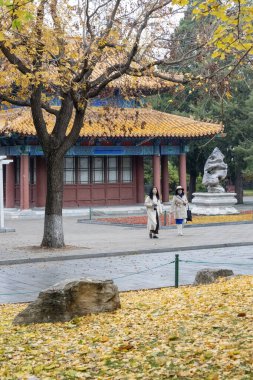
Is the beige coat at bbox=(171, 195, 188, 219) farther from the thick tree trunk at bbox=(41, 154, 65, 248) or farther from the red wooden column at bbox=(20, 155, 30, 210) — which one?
the red wooden column at bbox=(20, 155, 30, 210)

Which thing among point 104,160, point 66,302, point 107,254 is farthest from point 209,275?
point 104,160

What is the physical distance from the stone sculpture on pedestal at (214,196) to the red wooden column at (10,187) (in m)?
9.70

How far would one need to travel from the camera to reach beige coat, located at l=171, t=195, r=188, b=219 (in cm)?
2220

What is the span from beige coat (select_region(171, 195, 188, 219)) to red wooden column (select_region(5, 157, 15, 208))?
51.1 feet

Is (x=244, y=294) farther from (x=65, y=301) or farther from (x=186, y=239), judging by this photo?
(x=186, y=239)

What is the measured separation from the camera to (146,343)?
7.41m

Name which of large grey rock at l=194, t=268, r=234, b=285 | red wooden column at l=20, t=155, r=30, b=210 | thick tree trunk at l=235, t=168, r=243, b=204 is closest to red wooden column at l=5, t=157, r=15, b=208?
red wooden column at l=20, t=155, r=30, b=210

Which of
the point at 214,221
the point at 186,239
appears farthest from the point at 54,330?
the point at 214,221

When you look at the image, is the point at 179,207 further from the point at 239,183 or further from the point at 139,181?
the point at 239,183

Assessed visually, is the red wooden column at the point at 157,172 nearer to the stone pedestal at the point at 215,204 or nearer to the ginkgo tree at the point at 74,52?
the stone pedestal at the point at 215,204

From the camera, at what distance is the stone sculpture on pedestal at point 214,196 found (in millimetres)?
33531

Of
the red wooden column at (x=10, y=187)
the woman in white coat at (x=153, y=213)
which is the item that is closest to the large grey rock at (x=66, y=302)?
the woman in white coat at (x=153, y=213)

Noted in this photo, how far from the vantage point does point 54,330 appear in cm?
844

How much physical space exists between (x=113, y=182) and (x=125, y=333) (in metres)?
29.5
